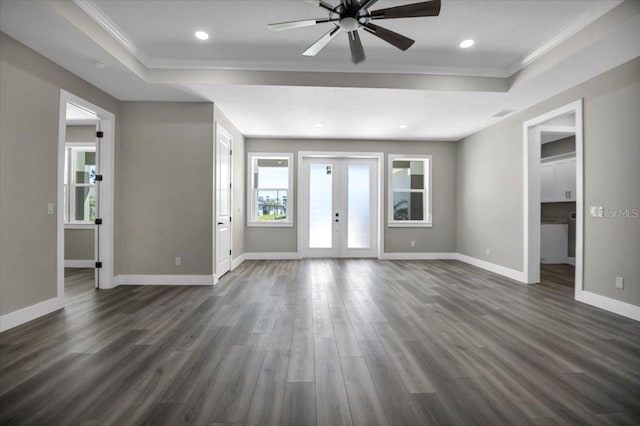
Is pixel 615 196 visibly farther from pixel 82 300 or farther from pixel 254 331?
pixel 82 300

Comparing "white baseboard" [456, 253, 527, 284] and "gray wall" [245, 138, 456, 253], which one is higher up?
"gray wall" [245, 138, 456, 253]

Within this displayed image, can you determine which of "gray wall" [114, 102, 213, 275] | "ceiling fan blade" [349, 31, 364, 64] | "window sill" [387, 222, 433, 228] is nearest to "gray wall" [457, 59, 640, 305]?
"window sill" [387, 222, 433, 228]

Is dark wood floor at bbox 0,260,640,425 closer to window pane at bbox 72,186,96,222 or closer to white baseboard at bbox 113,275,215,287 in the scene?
white baseboard at bbox 113,275,215,287

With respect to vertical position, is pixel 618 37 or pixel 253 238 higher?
pixel 618 37

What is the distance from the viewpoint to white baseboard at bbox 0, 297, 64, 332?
2.80 m

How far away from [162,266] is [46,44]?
9.70ft

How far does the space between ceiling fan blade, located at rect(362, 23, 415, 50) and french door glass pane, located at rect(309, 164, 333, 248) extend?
448 centimetres

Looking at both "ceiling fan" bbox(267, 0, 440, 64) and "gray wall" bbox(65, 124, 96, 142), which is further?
"gray wall" bbox(65, 124, 96, 142)

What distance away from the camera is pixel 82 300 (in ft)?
12.4

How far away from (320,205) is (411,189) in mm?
2160

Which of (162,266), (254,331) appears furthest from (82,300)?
(254,331)

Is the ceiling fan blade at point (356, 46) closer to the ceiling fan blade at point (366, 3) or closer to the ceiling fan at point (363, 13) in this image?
the ceiling fan at point (363, 13)

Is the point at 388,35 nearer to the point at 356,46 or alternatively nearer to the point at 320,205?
the point at 356,46

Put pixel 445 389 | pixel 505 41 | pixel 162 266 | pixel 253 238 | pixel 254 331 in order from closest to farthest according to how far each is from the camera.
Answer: pixel 445 389 < pixel 254 331 < pixel 505 41 < pixel 162 266 < pixel 253 238
